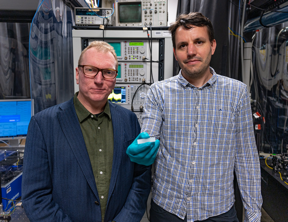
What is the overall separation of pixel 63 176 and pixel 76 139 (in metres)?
0.18

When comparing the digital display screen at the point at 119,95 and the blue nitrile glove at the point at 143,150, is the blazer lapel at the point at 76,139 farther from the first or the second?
the digital display screen at the point at 119,95

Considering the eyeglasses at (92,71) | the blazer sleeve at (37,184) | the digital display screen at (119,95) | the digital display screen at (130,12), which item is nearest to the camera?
the blazer sleeve at (37,184)

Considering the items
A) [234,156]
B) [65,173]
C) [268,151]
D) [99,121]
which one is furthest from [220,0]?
[268,151]

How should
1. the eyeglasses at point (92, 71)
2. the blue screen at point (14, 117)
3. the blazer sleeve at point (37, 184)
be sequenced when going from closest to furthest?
the blazer sleeve at point (37, 184)
the eyeglasses at point (92, 71)
the blue screen at point (14, 117)

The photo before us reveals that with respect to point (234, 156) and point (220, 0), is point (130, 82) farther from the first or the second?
point (234, 156)

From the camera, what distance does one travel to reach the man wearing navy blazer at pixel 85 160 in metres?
0.88

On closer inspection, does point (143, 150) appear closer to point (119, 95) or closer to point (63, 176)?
point (63, 176)

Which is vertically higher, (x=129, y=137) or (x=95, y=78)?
(x=95, y=78)

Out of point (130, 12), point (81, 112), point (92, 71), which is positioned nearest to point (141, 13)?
point (130, 12)

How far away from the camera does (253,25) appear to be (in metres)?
2.07

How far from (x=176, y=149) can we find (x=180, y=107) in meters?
0.23

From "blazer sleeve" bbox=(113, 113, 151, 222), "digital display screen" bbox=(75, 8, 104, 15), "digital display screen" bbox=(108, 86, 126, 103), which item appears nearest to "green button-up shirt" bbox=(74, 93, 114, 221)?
"blazer sleeve" bbox=(113, 113, 151, 222)

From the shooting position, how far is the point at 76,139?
0.92m

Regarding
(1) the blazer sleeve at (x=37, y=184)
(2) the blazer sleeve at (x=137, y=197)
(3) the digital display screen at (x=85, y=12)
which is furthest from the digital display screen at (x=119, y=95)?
(1) the blazer sleeve at (x=37, y=184)
